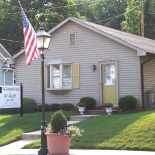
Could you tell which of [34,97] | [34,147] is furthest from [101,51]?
[34,147]

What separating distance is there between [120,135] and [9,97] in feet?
24.4

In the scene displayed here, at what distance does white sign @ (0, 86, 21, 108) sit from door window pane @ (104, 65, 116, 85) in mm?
4688

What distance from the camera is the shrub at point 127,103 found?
2002cm

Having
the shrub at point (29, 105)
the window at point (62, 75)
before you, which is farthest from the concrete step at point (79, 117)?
the shrub at point (29, 105)

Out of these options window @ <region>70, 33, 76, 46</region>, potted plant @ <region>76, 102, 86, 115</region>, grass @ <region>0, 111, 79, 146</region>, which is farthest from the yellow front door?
grass @ <region>0, 111, 79, 146</region>

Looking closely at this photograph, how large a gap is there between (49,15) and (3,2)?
16.4 ft

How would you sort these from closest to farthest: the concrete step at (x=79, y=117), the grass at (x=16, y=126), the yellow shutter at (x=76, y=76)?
the grass at (x=16, y=126) < the concrete step at (x=79, y=117) < the yellow shutter at (x=76, y=76)

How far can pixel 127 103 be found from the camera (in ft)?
65.6

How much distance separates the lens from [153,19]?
4150 cm

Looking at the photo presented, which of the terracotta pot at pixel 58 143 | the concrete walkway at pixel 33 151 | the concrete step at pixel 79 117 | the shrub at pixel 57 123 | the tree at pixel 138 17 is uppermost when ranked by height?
the tree at pixel 138 17

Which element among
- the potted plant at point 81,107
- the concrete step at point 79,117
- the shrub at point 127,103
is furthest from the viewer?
the potted plant at point 81,107

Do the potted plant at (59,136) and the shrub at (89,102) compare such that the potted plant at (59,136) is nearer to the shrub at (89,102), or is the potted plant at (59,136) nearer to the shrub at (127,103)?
the shrub at (127,103)

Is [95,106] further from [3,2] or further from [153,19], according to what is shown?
[3,2]

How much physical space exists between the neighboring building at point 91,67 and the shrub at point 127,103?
0.81 metres
